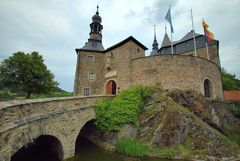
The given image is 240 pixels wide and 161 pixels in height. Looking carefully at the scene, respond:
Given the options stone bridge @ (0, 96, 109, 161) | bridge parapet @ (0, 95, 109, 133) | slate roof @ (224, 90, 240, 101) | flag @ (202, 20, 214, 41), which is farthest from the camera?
slate roof @ (224, 90, 240, 101)

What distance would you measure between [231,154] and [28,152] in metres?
12.1

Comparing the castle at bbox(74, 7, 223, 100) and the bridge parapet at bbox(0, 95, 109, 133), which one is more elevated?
the castle at bbox(74, 7, 223, 100)

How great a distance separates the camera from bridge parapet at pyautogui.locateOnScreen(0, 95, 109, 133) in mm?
4397

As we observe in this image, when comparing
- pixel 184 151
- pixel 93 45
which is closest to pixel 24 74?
pixel 93 45

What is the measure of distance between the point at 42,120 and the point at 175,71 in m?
11.3

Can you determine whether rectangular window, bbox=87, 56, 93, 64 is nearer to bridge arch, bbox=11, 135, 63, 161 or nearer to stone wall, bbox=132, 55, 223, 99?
stone wall, bbox=132, 55, 223, 99

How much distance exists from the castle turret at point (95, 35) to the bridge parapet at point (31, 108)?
11757 mm

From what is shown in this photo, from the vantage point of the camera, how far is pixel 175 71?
12.8 metres

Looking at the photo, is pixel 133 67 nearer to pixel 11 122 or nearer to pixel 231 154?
pixel 231 154

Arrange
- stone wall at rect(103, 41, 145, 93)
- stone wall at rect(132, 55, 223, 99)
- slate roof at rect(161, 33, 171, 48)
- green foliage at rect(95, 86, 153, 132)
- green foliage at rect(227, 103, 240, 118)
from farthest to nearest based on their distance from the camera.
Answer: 1. slate roof at rect(161, 33, 171, 48)
2. green foliage at rect(227, 103, 240, 118)
3. stone wall at rect(103, 41, 145, 93)
4. stone wall at rect(132, 55, 223, 99)
5. green foliage at rect(95, 86, 153, 132)

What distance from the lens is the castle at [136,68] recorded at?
12.8 m

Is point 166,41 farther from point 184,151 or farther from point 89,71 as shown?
point 184,151

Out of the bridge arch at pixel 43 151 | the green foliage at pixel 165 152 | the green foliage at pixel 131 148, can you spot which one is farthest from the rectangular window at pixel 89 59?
the green foliage at pixel 165 152

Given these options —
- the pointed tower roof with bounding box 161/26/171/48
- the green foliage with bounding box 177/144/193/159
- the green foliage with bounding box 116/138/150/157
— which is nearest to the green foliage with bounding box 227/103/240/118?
the green foliage with bounding box 177/144/193/159
